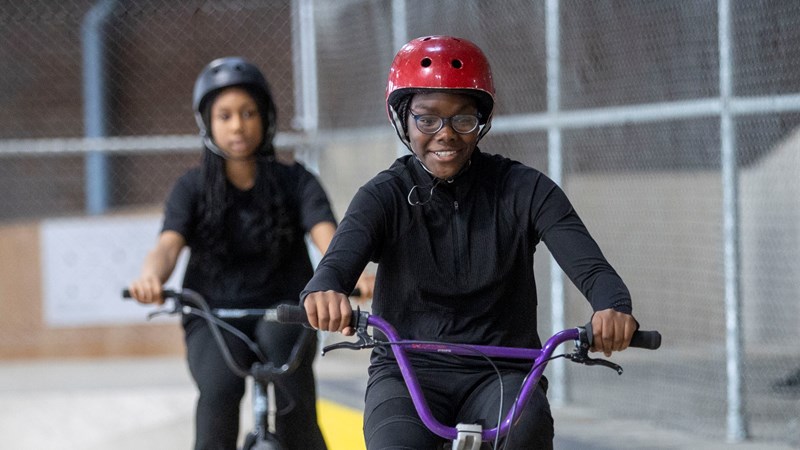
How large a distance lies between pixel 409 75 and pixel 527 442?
107 cm

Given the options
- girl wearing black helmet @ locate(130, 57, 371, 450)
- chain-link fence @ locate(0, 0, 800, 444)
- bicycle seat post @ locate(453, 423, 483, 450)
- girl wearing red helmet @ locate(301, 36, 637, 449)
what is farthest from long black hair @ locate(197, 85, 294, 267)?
chain-link fence @ locate(0, 0, 800, 444)

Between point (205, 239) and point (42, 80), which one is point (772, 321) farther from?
point (42, 80)

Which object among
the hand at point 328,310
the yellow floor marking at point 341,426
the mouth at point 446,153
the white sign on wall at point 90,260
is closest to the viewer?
the hand at point 328,310

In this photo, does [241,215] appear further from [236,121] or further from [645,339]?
[645,339]

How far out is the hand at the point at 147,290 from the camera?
4746 millimetres

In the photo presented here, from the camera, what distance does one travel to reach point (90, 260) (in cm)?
1060

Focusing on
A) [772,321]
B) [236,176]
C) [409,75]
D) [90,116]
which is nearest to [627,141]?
[772,321]

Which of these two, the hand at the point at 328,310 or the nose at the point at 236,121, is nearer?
the hand at the point at 328,310

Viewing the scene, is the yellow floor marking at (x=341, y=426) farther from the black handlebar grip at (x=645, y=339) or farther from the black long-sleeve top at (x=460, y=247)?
the black handlebar grip at (x=645, y=339)

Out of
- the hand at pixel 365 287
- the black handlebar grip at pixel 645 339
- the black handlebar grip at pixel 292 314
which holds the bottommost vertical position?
the black handlebar grip at pixel 645 339

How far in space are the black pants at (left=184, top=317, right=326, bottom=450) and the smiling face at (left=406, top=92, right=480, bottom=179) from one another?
130 centimetres

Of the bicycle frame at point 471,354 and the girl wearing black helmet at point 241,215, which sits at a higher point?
the girl wearing black helmet at point 241,215

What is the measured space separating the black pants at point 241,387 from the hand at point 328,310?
142 cm

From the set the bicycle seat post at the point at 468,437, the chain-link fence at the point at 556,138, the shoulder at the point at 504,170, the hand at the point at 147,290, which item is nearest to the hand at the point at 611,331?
the bicycle seat post at the point at 468,437
